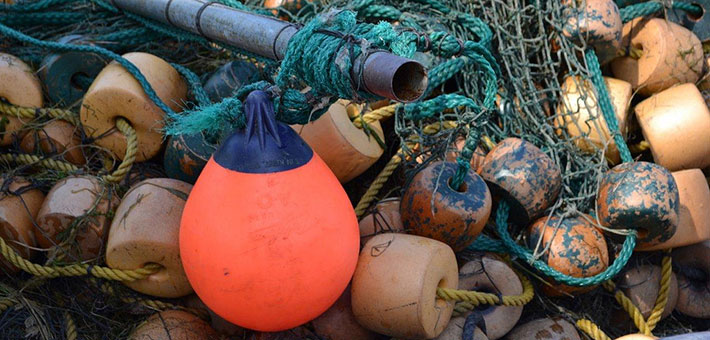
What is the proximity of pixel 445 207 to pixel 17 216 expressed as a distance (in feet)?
5.51

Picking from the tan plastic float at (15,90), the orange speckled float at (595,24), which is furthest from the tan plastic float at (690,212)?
the tan plastic float at (15,90)

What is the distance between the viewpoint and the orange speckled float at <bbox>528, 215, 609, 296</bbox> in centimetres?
271

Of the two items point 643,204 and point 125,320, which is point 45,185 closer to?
point 125,320

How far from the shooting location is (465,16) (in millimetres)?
3184

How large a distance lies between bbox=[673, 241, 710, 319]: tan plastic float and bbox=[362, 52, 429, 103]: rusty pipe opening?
2.08m

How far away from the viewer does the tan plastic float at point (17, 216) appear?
2.58m

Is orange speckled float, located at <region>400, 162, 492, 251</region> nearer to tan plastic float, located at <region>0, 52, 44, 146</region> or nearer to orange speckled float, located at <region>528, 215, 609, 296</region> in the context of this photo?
orange speckled float, located at <region>528, 215, 609, 296</region>

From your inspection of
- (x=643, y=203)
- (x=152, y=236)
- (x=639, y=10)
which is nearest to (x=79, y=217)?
(x=152, y=236)

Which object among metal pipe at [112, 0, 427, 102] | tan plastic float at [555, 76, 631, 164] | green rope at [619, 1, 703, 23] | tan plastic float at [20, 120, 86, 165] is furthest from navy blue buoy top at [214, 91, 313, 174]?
green rope at [619, 1, 703, 23]

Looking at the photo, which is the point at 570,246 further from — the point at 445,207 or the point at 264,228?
the point at 264,228

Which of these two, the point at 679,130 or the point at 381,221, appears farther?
the point at 679,130

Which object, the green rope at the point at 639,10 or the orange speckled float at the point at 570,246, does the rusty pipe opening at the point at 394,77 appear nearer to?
the orange speckled float at the point at 570,246

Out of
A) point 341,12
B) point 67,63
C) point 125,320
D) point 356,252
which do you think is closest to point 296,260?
point 356,252

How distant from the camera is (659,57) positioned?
3.40 m
